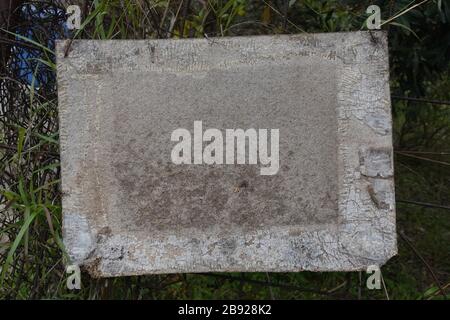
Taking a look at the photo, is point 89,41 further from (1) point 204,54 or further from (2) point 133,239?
(2) point 133,239

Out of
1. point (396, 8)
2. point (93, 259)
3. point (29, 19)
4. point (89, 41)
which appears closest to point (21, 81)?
point (29, 19)

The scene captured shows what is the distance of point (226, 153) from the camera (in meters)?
1.59

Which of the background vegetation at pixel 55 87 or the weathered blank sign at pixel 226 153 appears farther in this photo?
the background vegetation at pixel 55 87

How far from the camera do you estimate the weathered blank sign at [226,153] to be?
158 centimetres

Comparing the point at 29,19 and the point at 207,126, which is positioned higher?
the point at 29,19

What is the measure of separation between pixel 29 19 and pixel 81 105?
1.74ft

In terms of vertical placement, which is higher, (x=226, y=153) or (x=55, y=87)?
(x=55, y=87)

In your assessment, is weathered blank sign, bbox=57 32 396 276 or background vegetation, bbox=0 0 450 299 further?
background vegetation, bbox=0 0 450 299

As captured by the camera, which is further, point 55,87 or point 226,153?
point 55,87

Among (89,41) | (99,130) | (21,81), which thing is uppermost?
(89,41)

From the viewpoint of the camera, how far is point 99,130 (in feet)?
5.20

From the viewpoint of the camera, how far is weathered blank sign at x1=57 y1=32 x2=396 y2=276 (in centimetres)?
158
